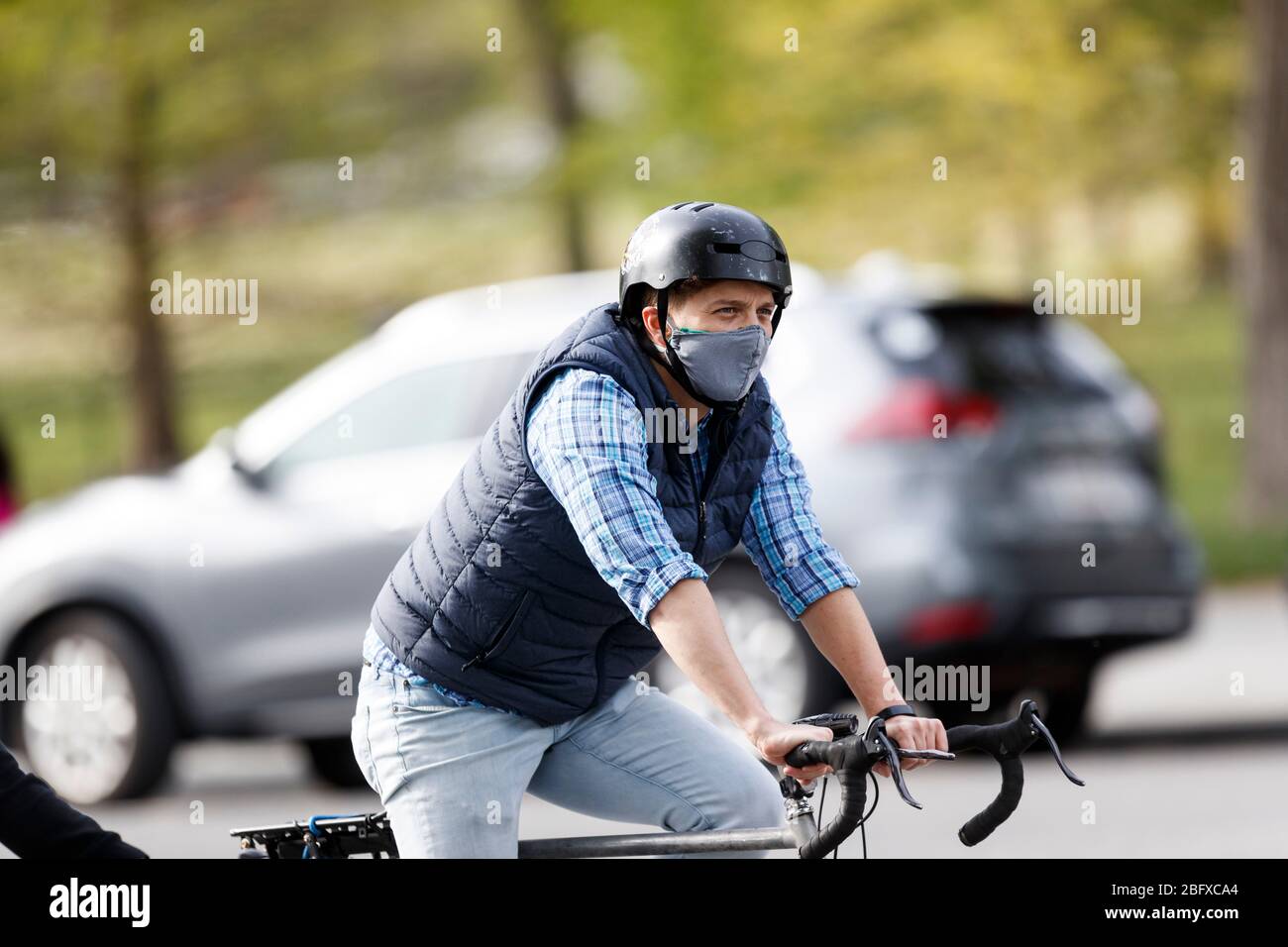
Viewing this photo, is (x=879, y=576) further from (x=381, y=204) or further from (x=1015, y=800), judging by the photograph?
(x=381, y=204)

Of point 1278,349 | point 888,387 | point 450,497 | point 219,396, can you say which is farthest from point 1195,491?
point 450,497

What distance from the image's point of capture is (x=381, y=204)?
2084cm

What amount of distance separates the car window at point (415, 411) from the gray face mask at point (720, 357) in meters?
5.00

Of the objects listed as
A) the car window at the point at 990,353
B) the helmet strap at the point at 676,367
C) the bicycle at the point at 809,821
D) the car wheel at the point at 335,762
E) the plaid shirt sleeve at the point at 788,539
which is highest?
the car window at the point at 990,353

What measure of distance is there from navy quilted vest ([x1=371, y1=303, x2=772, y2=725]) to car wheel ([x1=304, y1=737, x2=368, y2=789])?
5.38m

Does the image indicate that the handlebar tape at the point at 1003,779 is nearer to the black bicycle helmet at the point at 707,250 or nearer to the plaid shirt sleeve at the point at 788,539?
the plaid shirt sleeve at the point at 788,539

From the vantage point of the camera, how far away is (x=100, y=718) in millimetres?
8531

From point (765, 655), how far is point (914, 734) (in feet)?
16.7

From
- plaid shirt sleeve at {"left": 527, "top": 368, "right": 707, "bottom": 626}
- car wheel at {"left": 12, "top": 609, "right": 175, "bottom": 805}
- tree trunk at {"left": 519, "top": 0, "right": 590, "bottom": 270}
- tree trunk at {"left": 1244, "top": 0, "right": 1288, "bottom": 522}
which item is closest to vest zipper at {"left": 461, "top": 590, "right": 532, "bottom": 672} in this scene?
plaid shirt sleeve at {"left": 527, "top": 368, "right": 707, "bottom": 626}

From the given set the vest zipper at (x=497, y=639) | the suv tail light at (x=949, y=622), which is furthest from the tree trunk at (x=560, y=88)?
the vest zipper at (x=497, y=639)

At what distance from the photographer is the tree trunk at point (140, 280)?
14.8m

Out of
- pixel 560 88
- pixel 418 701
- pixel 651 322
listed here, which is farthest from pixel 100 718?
pixel 560 88

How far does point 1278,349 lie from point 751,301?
41.0ft

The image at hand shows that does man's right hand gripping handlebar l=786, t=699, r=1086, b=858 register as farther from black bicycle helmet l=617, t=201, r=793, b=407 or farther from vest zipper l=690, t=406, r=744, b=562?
black bicycle helmet l=617, t=201, r=793, b=407
